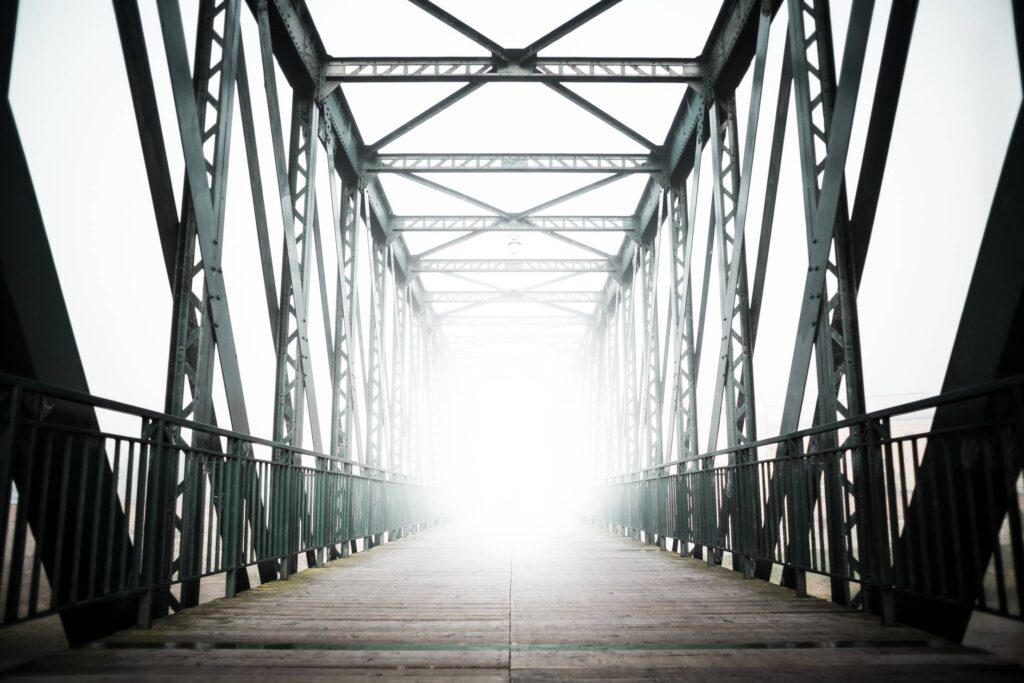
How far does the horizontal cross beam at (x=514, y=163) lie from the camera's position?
1216 cm

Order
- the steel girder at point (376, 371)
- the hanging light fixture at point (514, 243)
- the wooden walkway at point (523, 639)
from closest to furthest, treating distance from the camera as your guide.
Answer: the wooden walkway at point (523, 639) → the steel girder at point (376, 371) → the hanging light fixture at point (514, 243)

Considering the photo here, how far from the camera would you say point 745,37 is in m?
8.60

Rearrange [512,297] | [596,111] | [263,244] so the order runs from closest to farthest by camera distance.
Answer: [263,244] → [596,111] → [512,297]

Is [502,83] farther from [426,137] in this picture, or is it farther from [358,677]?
[358,677]

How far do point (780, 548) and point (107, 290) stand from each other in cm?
476

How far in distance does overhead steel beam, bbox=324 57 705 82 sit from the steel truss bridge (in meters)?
0.03

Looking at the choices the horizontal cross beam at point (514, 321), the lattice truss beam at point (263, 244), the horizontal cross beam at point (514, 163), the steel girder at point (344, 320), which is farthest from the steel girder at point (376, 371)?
the horizontal cross beam at point (514, 321)

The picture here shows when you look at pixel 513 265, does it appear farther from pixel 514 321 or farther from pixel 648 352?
pixel 514 321

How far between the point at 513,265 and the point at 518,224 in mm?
3245

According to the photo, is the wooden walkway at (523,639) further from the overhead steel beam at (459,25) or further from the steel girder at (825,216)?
the overhead steel beam at (459,25)

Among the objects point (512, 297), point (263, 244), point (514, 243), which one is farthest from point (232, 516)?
point (512, 297)

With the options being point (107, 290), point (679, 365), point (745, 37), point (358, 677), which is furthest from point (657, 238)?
point (358, 677)

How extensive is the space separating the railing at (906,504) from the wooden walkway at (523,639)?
25 cm

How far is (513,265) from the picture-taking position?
18234 mm
